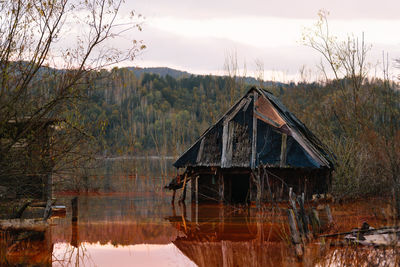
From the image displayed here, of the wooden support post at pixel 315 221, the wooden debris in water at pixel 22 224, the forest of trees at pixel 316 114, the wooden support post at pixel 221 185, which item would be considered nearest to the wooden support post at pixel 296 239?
the wooden support post at pixel 315 221

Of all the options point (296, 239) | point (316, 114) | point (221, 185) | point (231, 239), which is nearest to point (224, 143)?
point (221, 185)

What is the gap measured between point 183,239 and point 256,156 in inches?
323

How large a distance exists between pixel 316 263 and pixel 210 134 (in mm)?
13706

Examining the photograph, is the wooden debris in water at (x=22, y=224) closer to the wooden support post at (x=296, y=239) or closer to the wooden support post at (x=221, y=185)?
the wooden support post at (x=296, y=239)

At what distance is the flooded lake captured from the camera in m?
12.2

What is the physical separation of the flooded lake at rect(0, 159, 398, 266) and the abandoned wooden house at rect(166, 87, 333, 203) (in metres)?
1.22

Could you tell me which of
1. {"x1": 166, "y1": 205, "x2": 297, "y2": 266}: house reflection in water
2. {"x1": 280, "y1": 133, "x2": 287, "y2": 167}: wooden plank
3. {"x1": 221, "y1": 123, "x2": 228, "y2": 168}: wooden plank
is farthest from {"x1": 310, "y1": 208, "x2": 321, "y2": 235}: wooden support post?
{"x1": 221, "y1": 123, "x2": 228, "y2": 168}: wooden plank

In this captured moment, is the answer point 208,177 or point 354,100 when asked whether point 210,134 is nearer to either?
point 208,177

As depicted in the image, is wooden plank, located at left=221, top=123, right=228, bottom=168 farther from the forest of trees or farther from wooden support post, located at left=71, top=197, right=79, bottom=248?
wooden support post, located at left=71, top=197, right=79, bottom=248

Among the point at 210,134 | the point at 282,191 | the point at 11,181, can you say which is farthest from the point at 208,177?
the point at 11,181

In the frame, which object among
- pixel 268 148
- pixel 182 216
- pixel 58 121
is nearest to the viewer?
pixel 58 121

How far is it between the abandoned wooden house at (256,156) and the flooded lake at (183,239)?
47.9 inches

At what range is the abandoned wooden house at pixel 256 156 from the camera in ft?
74.7

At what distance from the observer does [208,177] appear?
25203 mm
